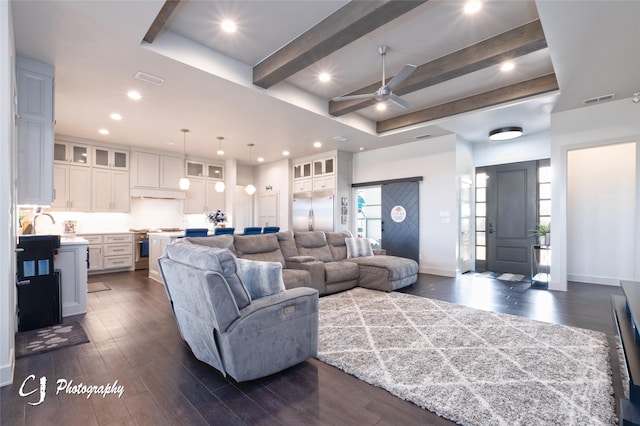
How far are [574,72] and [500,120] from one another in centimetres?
174

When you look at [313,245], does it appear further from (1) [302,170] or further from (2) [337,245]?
(1) [302,170]

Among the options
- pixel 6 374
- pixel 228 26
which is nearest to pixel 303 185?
pixel 228 26

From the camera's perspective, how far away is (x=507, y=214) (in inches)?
265

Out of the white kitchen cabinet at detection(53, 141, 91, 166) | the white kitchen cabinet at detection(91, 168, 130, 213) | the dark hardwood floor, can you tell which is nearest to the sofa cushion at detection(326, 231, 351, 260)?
the dark hardwood floor

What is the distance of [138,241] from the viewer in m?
6.97

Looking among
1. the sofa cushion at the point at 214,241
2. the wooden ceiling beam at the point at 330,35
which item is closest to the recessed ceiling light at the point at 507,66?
the wooden ceiling beam at the point at 330,35

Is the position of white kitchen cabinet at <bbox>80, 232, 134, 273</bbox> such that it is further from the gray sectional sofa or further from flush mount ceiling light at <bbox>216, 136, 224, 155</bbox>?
the gray sectional sofa

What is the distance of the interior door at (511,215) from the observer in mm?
6434

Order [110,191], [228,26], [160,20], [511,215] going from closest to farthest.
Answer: [160,20]
[228,26]
[511,215]
[110,191]

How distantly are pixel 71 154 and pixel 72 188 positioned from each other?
2.41ft

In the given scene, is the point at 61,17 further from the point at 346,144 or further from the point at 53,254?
the point at 346,144

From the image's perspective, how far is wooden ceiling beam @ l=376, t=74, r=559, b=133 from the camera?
4254 mm

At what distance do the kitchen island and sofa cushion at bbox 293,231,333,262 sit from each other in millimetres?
2899

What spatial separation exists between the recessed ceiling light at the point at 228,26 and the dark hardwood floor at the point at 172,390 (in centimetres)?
327
